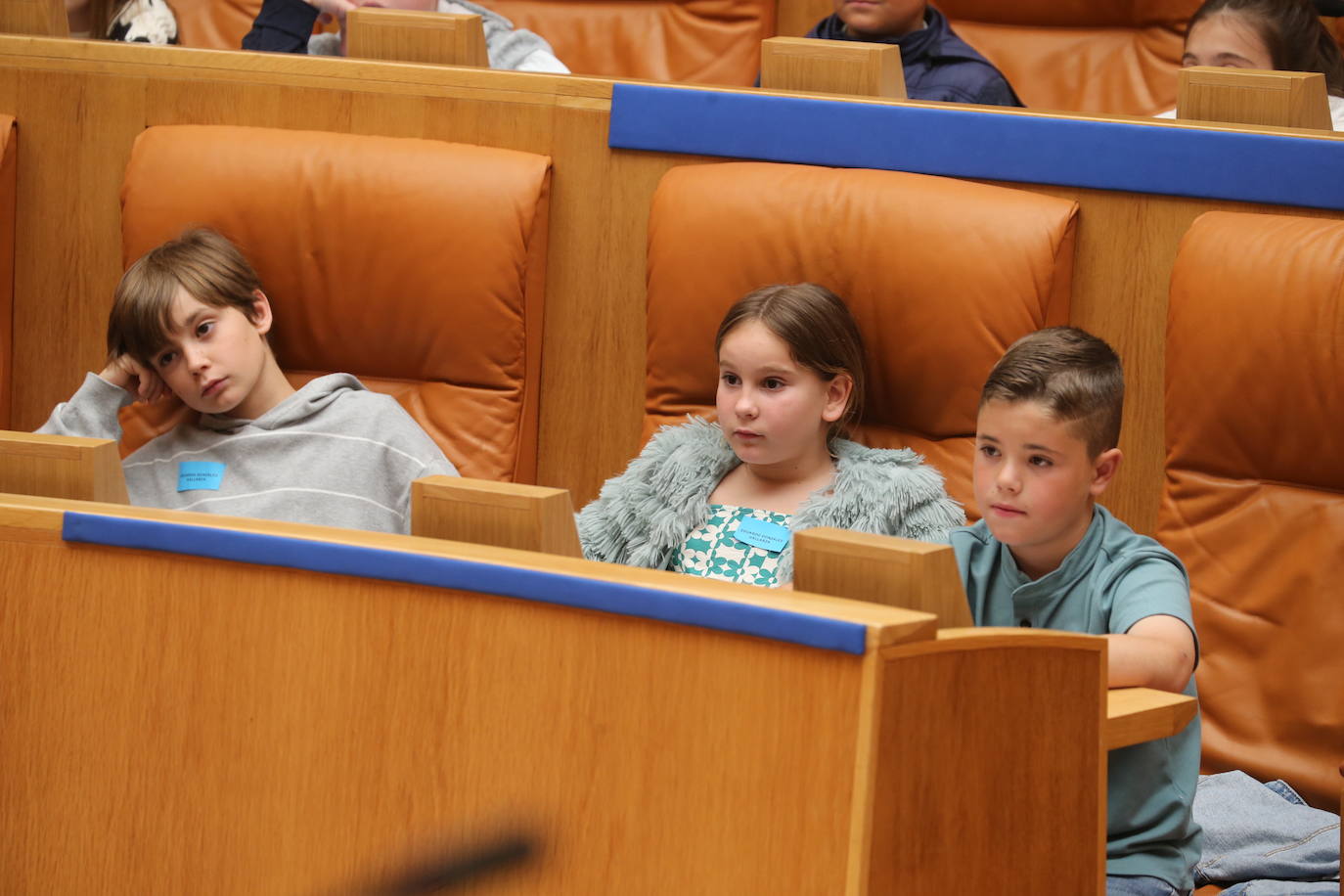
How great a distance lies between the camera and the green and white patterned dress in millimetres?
1538

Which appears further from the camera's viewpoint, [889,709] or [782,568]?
[782,568]

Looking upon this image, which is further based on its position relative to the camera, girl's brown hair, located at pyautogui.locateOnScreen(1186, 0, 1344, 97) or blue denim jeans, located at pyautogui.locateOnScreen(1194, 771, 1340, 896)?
girl's brown hair, located at pyautogui.locateOnScreen(1186, 0, 1344, 97)

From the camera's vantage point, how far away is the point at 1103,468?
130 cm

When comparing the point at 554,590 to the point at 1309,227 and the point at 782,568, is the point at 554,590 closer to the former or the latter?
the point at 782,568

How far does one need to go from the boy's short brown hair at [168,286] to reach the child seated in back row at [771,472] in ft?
1.52

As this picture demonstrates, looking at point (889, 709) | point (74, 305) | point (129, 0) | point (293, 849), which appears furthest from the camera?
point (129, 0)

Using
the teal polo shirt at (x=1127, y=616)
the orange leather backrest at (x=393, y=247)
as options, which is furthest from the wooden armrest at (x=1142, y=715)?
the orange leather backrest at (x=393, y=247)

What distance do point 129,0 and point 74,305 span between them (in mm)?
937

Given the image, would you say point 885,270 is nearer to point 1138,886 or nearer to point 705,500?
point 705,500

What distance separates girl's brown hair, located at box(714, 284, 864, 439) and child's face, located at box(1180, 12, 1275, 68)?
2.70 ft

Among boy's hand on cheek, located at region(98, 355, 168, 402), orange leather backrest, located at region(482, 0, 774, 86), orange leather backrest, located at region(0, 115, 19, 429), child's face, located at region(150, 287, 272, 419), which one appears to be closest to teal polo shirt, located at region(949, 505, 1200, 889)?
child's face, located at region(150, 287, 272, 419)

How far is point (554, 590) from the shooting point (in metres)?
0.82

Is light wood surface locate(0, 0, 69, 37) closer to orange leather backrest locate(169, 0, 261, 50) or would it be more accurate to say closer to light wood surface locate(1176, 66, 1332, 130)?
orange leather backrest locate(169, 0, 261, 50)

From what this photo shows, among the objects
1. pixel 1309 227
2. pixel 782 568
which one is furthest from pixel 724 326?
pixel 1309 227
